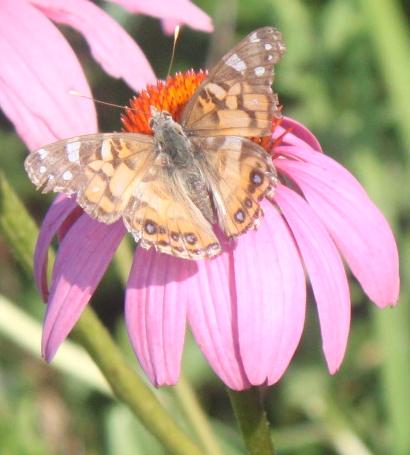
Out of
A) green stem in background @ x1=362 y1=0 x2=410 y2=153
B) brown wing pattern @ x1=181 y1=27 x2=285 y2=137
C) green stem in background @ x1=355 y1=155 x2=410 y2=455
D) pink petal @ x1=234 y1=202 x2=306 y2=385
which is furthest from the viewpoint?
green stem in background @ x1=362 y1=0 x2=410 y2=153

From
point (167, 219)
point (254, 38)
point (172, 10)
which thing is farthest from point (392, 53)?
point (167, 219)

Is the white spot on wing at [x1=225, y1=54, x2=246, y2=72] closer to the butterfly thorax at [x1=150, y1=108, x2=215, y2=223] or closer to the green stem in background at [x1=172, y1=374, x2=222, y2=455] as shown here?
the butterfly thorax at [x1=150, y1=108, x2=215, y2=223]

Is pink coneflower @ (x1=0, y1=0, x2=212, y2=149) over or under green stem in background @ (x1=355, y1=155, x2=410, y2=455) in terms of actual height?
over

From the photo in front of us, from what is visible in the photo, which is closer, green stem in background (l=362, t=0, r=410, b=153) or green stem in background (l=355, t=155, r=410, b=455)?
green stem in background (l=355, t=155, r=410, b=455)

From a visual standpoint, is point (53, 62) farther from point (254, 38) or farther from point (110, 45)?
point (254, 38)

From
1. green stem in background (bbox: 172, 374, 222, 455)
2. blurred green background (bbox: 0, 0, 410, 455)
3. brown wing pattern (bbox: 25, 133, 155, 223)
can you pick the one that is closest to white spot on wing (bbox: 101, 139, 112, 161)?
brown wing pattern (bbox: 25, 133, 155, 223)

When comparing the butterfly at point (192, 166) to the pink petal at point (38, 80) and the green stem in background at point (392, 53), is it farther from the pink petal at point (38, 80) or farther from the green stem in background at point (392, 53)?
the green stem in background at point (392, 53)

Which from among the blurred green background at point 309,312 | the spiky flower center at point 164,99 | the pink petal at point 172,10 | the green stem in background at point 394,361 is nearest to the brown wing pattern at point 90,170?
the spiky flower center at point 164,99

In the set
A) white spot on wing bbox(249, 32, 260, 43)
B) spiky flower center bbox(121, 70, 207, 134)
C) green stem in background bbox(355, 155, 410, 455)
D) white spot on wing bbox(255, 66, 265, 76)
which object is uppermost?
white spot on wing bbox(249, 32, 260, 43)

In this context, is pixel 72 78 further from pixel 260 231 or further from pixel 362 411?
pixel 362 411
